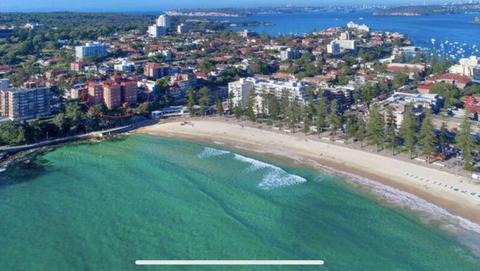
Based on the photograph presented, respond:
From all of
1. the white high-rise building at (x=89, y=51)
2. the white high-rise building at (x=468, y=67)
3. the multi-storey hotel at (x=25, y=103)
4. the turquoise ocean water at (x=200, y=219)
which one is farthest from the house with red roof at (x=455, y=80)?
the white high-rise building at (x=89, y=51)

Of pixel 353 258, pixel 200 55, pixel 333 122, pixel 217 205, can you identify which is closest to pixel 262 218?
pixel 217 205

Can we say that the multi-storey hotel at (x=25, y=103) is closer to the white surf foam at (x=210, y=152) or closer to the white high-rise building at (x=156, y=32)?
the white surf foam at (x=210, y=152)

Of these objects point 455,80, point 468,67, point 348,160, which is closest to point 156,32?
point 468,67

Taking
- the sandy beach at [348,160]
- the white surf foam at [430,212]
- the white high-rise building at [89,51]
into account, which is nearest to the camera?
the white surf foam at [430,212]

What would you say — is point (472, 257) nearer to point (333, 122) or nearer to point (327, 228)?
point (327, 228)

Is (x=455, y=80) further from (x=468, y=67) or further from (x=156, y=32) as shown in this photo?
(x=156, y=32)

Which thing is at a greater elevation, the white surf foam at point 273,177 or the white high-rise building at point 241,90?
the white high-rise building at point 241,90
